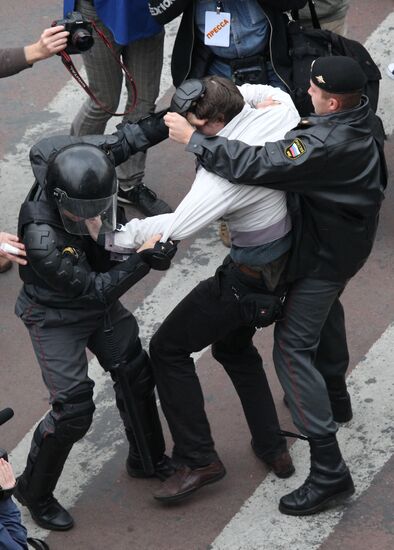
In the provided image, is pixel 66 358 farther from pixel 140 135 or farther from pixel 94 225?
pixel 140 135

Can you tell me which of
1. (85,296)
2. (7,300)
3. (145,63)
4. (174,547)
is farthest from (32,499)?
(145,63)

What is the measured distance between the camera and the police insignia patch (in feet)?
18.5

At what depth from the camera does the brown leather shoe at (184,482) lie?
6.52 meters

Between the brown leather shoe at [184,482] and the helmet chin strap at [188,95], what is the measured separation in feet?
6.05

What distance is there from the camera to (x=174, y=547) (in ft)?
20.9

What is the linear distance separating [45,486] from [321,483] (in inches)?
52.3

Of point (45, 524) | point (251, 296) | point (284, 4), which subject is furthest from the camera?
point (284, 4)

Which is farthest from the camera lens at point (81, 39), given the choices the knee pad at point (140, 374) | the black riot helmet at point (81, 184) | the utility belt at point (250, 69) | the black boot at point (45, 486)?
the black boot at point (45, 486)

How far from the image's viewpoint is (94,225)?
5922 millimetres

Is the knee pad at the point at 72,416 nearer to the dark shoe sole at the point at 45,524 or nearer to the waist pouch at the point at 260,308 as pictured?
the dark shoe sole at the point at 45,524

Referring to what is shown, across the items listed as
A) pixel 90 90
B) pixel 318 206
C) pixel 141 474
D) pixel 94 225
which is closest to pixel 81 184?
pixel 94 225

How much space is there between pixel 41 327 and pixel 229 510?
52.5 inches

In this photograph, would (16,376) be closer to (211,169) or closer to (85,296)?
(85,296)

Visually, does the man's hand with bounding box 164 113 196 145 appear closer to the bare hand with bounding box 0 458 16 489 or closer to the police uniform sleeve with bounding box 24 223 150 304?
the police uniform sleeve with bounding box 24 223 150 304
